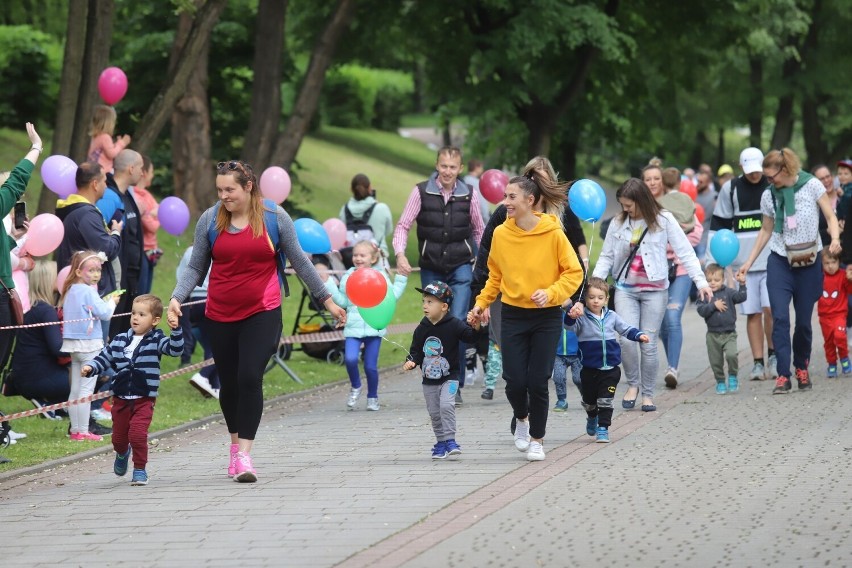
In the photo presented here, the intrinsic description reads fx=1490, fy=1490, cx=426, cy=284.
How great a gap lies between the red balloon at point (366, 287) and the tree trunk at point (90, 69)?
19.1 feet

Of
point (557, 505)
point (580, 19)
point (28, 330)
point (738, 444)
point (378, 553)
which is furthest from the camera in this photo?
point (580, 19)

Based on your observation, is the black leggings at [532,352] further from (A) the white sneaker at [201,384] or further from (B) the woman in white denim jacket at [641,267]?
(A) the white sneaker at [201,384]

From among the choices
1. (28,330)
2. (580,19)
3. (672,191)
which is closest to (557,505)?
(28,330)

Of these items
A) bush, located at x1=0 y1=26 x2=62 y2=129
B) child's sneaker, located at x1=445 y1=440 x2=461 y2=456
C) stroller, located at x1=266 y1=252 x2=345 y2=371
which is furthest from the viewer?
bush, located at x1=0 y1=26 x2=62 y2=129

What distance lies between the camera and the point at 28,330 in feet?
38.2

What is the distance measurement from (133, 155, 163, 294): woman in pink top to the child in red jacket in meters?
6.34

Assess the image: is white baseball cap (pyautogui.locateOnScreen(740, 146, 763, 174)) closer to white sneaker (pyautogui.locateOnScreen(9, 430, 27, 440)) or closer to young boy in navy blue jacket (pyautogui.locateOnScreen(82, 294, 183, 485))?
young boy in navy blue jacket (pyautogui.locateOnScreen(82, 294, 183, 485))

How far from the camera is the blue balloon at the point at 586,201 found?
1236cm

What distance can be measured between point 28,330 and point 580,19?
1643 centimetres

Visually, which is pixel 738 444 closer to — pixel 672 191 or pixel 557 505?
pixel 557 505

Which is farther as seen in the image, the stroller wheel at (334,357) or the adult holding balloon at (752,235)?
the stroller wheel at (334,357)

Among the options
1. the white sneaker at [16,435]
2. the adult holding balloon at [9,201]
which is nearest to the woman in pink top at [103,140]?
the white sneaker at [16,435]

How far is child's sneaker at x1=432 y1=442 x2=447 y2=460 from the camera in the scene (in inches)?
388

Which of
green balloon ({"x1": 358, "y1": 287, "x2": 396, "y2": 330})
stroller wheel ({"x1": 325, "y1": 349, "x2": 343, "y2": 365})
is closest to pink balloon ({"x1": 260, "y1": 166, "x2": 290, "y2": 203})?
stroller wheel ({"x1": 325, "y1": 349, "x2": 343, "y2": 365})
